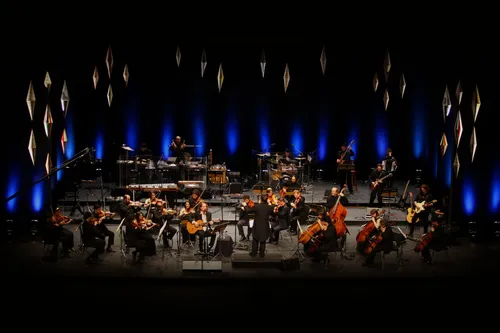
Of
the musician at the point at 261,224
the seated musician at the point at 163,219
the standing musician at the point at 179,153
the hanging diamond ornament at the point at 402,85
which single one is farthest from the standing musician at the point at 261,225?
the hanging diamond ornament at the point at 402,85

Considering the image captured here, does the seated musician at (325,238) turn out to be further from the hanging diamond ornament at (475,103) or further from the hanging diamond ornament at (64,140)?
the hanging diamond ornament at (64,140)

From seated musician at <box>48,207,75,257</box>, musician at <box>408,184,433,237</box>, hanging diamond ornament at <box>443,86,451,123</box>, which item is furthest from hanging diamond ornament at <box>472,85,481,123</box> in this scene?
seated musician at <box>48,207,75,257</box>

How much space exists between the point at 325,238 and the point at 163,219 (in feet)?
12.5

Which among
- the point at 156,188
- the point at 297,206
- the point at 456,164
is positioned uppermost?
the point at 456,164

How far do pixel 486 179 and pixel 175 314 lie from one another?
9.05 metres

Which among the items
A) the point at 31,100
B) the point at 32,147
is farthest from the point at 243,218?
the point at 31,100

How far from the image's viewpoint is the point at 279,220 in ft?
52.2

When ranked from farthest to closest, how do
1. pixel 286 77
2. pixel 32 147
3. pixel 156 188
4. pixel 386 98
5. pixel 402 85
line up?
pixel 286 77 → pixel 386 98 → pixel 402 85 → pixel 156 188 → pixel 32 147

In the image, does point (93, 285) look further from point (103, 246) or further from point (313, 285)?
point (313, 285)

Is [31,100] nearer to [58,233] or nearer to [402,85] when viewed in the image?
[58,233]

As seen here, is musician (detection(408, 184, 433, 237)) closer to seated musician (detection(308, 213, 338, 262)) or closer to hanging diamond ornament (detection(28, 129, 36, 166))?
seated musician (detection(308, 213, 338, 262))

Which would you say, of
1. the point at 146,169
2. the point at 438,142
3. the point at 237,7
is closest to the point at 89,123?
the point at 146,169

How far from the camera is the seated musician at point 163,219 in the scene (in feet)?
49.6

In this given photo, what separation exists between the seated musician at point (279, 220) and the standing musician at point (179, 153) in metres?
4.94
